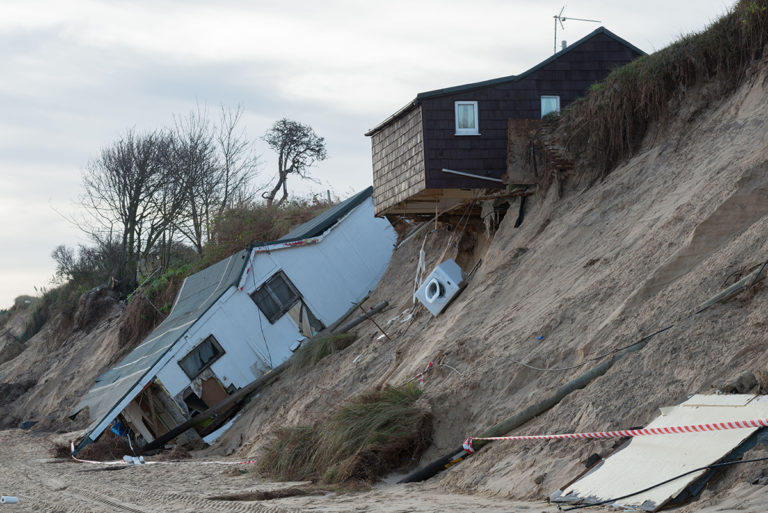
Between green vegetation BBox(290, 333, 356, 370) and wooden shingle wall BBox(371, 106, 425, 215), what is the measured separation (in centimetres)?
318

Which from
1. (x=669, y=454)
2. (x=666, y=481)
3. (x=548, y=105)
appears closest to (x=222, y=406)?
(x=548, y=105)

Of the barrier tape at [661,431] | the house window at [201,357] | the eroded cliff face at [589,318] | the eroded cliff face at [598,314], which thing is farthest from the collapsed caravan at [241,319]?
the barrier tape at [661,431]

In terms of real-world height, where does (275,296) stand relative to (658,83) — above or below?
above

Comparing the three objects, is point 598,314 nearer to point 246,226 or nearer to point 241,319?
point 241,319

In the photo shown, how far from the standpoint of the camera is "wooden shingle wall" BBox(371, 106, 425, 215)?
696 inches

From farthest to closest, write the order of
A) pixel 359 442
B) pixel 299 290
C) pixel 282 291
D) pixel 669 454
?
pixel 299 290 → pixel 282 291 → pixel 359 442 → pixel 669 454

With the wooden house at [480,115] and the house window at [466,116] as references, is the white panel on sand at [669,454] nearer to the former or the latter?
the wooden house at [480,115]

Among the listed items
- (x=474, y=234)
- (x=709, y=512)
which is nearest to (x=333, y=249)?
(x=474, y=234)

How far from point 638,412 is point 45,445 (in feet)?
53.8

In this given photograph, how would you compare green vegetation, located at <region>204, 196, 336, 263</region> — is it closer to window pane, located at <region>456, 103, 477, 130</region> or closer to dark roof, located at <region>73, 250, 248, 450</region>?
dark roof, located at <region>73, 250, 248, 450</region>

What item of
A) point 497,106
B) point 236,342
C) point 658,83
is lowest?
point 658,83

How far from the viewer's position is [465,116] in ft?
57.5

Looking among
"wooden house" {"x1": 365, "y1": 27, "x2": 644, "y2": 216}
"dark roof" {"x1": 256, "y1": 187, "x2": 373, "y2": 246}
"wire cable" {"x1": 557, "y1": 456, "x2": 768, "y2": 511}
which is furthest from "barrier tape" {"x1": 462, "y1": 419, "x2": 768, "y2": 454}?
"dark roof" {"x1": 256, "y1": 187, "x2": 373, "y2": 246}

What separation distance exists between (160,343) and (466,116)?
8.94 metres
